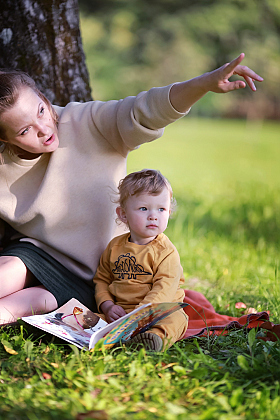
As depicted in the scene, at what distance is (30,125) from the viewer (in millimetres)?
2146

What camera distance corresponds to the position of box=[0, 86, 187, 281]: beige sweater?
2.32 meters

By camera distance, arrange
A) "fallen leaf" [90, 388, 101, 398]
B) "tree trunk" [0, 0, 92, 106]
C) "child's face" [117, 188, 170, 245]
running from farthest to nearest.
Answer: "tree trunk" [0, 0, 92, 106] < "child's face" [117, 188, 170, 245] < "fallen leaf" [90, 388, 101, 398]

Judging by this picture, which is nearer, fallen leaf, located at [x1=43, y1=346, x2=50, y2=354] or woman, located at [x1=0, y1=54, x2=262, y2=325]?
fallen leaf, located at [x1=43, y1=346, x2=50, y2=354]

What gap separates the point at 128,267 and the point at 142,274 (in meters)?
0.08

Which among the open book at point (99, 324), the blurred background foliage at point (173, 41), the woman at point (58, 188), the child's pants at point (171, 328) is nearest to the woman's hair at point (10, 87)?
the woman at point (58, 188)

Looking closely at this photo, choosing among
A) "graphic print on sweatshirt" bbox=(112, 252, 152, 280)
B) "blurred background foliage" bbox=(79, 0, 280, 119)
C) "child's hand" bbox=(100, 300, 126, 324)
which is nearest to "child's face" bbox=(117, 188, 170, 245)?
"graphic print on sweatshirt" bbox=(112, 252, 152, 280)

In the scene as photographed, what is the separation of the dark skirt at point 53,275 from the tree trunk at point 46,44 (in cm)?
99

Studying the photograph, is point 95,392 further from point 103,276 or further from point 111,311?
point 103,276

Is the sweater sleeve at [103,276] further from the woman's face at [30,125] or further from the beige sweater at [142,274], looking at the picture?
the woman's face at [30,125]

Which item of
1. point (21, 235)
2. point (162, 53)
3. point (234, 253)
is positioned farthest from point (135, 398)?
point (162, 53)

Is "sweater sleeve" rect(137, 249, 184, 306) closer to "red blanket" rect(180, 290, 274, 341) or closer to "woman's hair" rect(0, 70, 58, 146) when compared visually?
"red blanket" rect(180, 290, 274, 341)

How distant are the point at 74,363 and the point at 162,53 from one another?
27639 millimetres

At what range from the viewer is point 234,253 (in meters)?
3.75

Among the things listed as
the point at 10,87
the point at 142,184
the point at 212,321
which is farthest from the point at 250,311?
the point at 10,87
